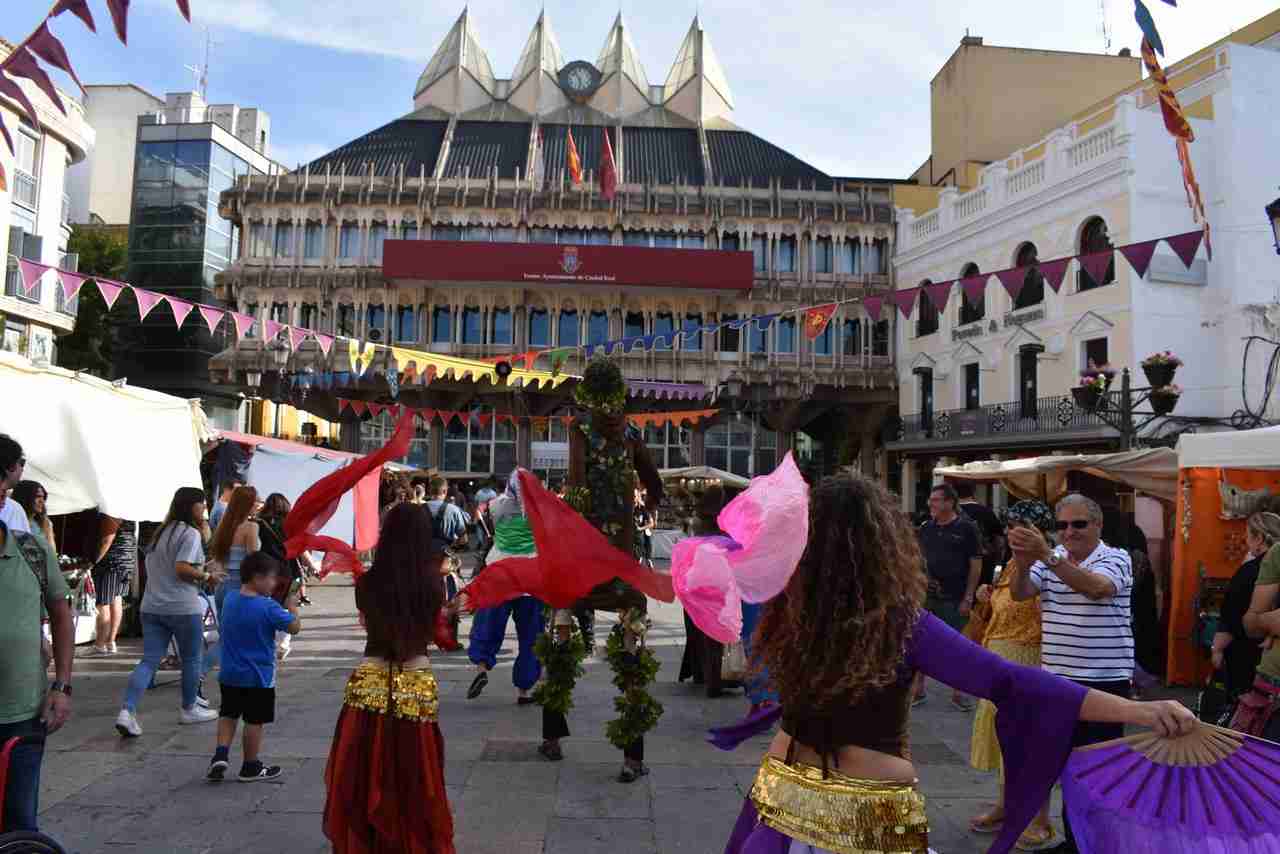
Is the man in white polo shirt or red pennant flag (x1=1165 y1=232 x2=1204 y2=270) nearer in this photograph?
the man in white polo shirt

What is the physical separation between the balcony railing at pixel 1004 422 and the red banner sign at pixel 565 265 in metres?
8.26

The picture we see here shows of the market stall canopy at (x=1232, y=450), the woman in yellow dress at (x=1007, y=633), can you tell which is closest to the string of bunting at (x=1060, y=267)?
the market stall canopy at (x=1232, y=450)

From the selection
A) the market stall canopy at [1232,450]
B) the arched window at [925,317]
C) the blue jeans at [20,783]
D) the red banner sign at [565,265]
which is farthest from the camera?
the red banner sign at [565,265]

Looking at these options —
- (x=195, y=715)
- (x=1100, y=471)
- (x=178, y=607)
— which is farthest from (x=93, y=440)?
(x=1100, y=471)

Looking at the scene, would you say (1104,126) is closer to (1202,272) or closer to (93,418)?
(1202,272)

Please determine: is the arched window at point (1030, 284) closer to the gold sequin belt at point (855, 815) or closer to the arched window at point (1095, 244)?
the arched window at point (1095, 244)

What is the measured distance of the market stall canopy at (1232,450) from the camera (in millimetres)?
7656

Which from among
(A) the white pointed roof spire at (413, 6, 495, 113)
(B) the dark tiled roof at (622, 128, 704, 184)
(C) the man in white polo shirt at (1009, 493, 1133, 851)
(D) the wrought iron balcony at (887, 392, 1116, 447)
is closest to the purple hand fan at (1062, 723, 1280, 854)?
(C) the man in white polo shirt at (1009, 493, 1133, 851)

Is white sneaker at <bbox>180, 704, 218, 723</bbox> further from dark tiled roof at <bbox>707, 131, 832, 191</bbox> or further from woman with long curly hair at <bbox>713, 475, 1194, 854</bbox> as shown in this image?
dark tiled roof at <bbox>707, 131, 832, 191</bbox>

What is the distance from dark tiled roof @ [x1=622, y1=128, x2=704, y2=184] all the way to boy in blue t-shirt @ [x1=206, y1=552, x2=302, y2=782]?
32.7 meters

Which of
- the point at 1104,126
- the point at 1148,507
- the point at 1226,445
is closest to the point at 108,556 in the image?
the point at 1226,445

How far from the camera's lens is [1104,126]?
24.0m

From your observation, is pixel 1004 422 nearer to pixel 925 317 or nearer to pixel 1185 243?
pixel 925 317

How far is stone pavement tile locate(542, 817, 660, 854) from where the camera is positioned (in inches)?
171
